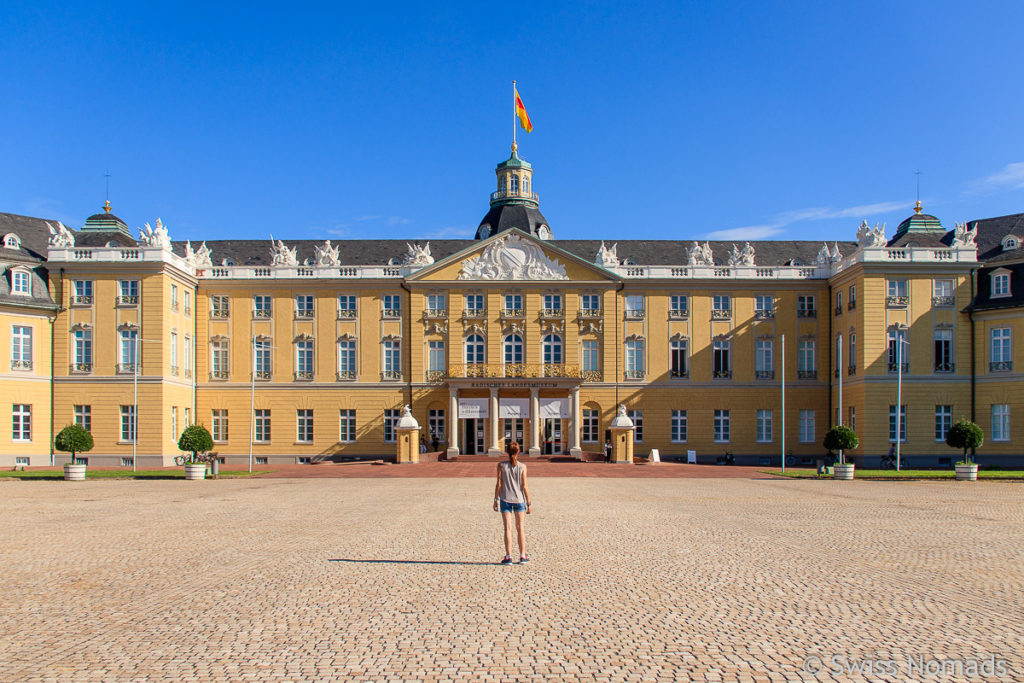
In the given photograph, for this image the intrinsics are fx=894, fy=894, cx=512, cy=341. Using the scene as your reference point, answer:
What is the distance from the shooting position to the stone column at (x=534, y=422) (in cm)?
5906

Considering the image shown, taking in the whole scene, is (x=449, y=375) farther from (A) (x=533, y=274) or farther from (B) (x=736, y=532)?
(B) (x=736, y=532)

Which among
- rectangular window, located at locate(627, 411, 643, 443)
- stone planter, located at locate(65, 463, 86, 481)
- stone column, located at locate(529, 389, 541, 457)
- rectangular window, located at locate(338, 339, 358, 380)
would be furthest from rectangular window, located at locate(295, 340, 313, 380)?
stone planter, located at locate(65, 463, 86, 481)

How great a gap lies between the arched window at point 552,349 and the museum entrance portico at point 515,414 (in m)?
2.46

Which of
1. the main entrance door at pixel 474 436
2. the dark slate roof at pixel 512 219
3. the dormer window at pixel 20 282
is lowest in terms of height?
the main entrance door at pixel 474 436

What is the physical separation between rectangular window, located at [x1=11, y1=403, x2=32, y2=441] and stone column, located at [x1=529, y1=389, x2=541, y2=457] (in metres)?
30.8

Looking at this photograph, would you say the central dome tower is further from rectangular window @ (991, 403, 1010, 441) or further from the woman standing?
the woman standing

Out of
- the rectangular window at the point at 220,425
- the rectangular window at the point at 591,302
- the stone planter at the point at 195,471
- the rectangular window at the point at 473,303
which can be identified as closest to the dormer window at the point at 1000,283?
the rectangular window at the point at 591,302

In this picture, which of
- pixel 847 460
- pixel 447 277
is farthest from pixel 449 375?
pixel 847 460

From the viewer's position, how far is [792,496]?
2981 cm

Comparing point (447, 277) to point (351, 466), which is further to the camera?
point (447, 277)

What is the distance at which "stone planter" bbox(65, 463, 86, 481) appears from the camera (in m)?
38.9

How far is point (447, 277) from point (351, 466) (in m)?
15.9

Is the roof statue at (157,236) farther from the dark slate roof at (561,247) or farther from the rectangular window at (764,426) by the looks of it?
the rectangular window at (764,426)

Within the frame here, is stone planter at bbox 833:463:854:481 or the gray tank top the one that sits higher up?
the gray tank top
